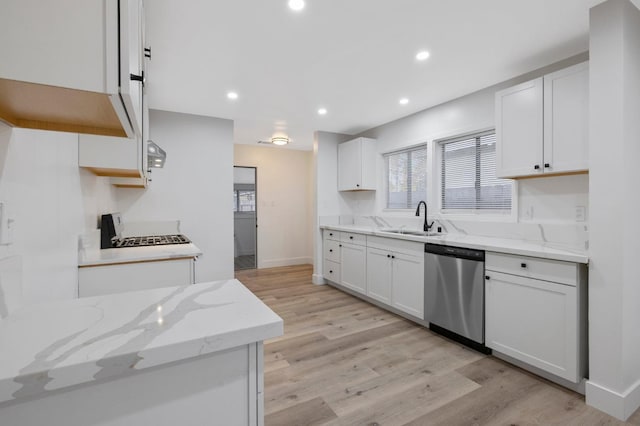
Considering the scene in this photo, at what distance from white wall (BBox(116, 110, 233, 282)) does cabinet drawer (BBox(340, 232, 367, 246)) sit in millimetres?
1607

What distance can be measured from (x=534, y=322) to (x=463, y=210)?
155 centimetres

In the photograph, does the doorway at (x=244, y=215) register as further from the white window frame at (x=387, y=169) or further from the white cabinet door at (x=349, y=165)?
the white window frame at (x=387, y=169)

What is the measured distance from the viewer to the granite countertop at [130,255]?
6.37 feet

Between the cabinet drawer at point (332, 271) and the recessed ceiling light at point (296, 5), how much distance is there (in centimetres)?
333

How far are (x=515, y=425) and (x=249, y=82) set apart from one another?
3.39 meters

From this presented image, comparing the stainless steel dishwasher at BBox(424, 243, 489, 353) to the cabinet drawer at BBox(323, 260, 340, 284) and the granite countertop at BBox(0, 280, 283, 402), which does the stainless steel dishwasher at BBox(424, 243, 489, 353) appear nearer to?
the cabinet drawer at BBox(323, 260, 340, 284)

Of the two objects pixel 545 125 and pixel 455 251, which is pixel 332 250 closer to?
pixel 455 251

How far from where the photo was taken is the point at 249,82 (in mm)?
3031

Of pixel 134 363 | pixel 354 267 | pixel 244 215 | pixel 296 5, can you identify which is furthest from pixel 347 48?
pixel 244 215

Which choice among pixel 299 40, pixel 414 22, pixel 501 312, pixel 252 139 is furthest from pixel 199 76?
pixel 501 312

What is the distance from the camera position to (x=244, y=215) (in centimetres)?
689

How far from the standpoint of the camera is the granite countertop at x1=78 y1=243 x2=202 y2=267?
6.37 ft

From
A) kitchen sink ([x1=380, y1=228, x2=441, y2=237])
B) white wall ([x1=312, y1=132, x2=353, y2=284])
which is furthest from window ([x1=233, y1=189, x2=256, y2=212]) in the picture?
kitchen sink ([x1=380, y1=228, x2=441, y2=237])

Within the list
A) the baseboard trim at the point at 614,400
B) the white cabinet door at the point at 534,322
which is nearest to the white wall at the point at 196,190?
the white cabinet door at the point at 534,322
